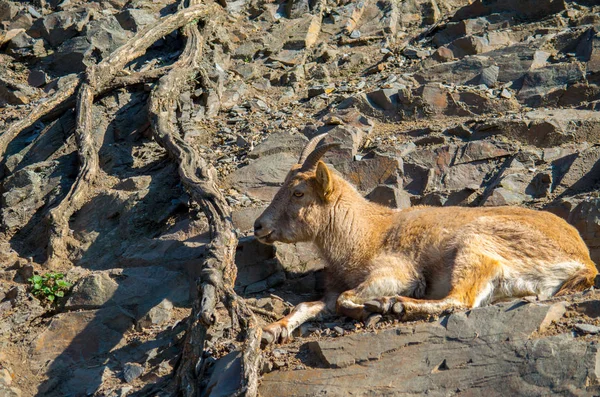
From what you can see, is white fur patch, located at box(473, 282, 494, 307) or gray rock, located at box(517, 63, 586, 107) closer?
white fur patch, located at box(473, 282, 494, 307)

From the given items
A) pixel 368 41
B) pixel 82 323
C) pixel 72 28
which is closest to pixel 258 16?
pixel 368 41

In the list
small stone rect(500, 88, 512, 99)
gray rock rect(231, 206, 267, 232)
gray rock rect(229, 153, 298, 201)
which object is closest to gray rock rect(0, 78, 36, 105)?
gray rock rect(229, 153, 298, 201)

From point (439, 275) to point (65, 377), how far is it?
4.54 m

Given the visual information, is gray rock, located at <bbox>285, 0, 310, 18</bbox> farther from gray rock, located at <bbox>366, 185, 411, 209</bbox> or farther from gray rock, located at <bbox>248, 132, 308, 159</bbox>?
gray rock, located at <bbox>366, 185, 411, 209</bbox>

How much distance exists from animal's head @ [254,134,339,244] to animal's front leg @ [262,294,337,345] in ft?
3.67

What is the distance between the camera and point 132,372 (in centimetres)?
878

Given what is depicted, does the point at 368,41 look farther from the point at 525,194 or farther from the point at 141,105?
the point at 525,194

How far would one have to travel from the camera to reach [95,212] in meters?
12.0

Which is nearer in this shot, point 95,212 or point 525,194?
point 525,194

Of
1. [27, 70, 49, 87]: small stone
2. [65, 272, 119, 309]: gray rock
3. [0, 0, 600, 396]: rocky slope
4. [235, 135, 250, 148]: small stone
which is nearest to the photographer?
[0, 0, 600, 396]: rocky slope

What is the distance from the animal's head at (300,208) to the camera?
10180mm

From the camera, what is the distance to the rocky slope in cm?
742

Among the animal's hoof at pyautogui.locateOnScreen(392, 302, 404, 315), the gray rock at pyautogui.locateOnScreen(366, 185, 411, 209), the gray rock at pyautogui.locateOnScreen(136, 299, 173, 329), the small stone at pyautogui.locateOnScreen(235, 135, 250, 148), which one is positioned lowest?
the gray rock at pyautogui.locateOnScreen(136, 299, 173, 329)

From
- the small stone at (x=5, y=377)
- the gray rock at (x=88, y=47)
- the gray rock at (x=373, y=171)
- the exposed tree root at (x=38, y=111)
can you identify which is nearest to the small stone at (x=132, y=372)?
the small stone at (x=5, y=377)
